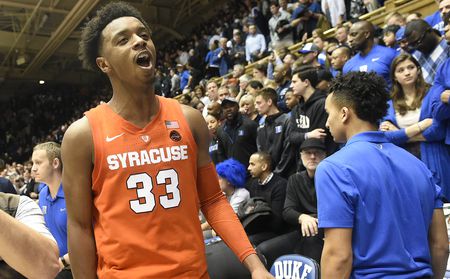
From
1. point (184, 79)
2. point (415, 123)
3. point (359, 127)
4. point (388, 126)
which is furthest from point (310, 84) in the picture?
point (184, 79)

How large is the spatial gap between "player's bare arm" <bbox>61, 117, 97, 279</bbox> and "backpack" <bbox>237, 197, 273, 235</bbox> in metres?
2.47

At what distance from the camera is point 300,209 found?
400 cm

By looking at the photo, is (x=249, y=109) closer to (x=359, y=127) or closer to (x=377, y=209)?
(x=359, y=127)

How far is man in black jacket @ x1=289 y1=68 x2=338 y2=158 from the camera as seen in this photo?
4379 mm

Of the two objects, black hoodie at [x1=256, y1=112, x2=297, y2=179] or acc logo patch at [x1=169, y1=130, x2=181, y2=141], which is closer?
acc logo patch at [x1=169, y1=130, x2=181, y2=141]

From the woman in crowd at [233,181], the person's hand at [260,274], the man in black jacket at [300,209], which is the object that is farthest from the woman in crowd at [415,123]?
the person's hand at [260,274]

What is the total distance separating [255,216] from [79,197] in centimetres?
254

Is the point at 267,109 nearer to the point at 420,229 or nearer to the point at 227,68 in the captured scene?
the point at 420,229

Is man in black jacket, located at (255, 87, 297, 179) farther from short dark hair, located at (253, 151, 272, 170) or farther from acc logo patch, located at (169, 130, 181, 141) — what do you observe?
acc logo patch, located at (169, 130, 181, 141)

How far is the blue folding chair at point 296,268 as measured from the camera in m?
2.88

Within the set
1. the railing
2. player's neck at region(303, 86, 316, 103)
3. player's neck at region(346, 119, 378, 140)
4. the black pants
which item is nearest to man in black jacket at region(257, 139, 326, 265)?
the black pants

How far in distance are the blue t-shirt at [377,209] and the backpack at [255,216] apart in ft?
7.17

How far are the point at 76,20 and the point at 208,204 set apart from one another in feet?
48.7

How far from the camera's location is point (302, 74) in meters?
4.58
